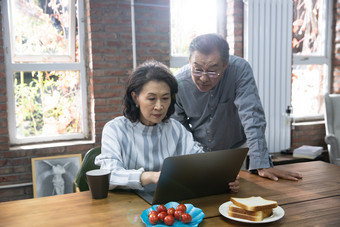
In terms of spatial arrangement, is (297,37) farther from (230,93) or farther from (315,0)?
(230,93)

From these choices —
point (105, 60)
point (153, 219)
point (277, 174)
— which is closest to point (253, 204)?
point (153, 219)

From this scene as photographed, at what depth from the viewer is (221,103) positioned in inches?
81.5

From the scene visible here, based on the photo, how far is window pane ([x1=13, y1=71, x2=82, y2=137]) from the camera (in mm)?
3127

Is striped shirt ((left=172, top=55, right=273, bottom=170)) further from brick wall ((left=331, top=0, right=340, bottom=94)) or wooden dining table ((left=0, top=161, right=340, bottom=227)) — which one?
brick wall ((left=331, top=0, right=340, bottom=94))

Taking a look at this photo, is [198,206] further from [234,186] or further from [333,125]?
Answer: [333,125]

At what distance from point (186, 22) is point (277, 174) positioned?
7.48 feet

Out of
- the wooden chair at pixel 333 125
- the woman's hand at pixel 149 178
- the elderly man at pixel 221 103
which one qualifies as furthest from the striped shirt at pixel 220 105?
the wooden chair at pixel 333 125

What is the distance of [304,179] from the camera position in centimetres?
164

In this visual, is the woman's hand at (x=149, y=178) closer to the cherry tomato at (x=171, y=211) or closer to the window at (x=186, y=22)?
the cherry tomato at (x=171, y=211)

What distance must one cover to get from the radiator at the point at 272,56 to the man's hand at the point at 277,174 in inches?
81.6

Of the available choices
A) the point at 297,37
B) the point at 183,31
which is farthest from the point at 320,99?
the point at 183,31

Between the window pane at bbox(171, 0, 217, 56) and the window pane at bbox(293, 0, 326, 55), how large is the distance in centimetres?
100

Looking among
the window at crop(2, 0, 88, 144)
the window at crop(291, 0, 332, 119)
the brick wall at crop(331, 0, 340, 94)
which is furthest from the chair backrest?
the brick wall at crop(331, 0, 340, 94)

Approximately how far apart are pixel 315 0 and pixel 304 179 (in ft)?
10.1
